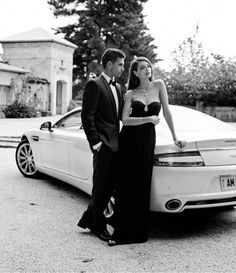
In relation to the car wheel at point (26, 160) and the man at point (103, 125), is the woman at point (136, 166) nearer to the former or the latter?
the man at point (103, 125)

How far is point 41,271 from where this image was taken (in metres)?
3.59

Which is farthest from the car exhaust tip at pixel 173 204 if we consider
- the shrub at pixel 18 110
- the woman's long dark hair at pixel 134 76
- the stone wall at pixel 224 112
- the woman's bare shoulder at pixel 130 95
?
the stone wall at pixel 224 112

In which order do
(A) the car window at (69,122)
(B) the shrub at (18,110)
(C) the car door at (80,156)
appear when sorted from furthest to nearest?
(B) the shrub at (18,110)
(A) the car window at (69,122)
(C) the car door at (80,156)

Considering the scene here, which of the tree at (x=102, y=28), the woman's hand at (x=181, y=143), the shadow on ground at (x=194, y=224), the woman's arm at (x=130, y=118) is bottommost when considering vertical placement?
the shadow on ground at (x=194, y=224)

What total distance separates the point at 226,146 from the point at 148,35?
46034 mm

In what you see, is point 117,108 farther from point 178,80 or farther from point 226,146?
point 178,80

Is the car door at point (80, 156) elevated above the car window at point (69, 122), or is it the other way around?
the car window at point (69, 122)

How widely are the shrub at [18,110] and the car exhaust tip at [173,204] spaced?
2742 cm

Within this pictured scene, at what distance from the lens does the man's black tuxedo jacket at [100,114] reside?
4.16 metres

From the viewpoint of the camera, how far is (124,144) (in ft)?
14.3

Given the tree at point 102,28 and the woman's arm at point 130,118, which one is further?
the tree at point 102,28

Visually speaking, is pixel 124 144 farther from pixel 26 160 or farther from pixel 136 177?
pixel 26 160

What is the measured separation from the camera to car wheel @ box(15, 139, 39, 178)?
293 inches

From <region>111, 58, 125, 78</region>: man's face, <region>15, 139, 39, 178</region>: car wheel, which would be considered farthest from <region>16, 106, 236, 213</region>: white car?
<region>15, 139, 39, 178</region>: car wheel
